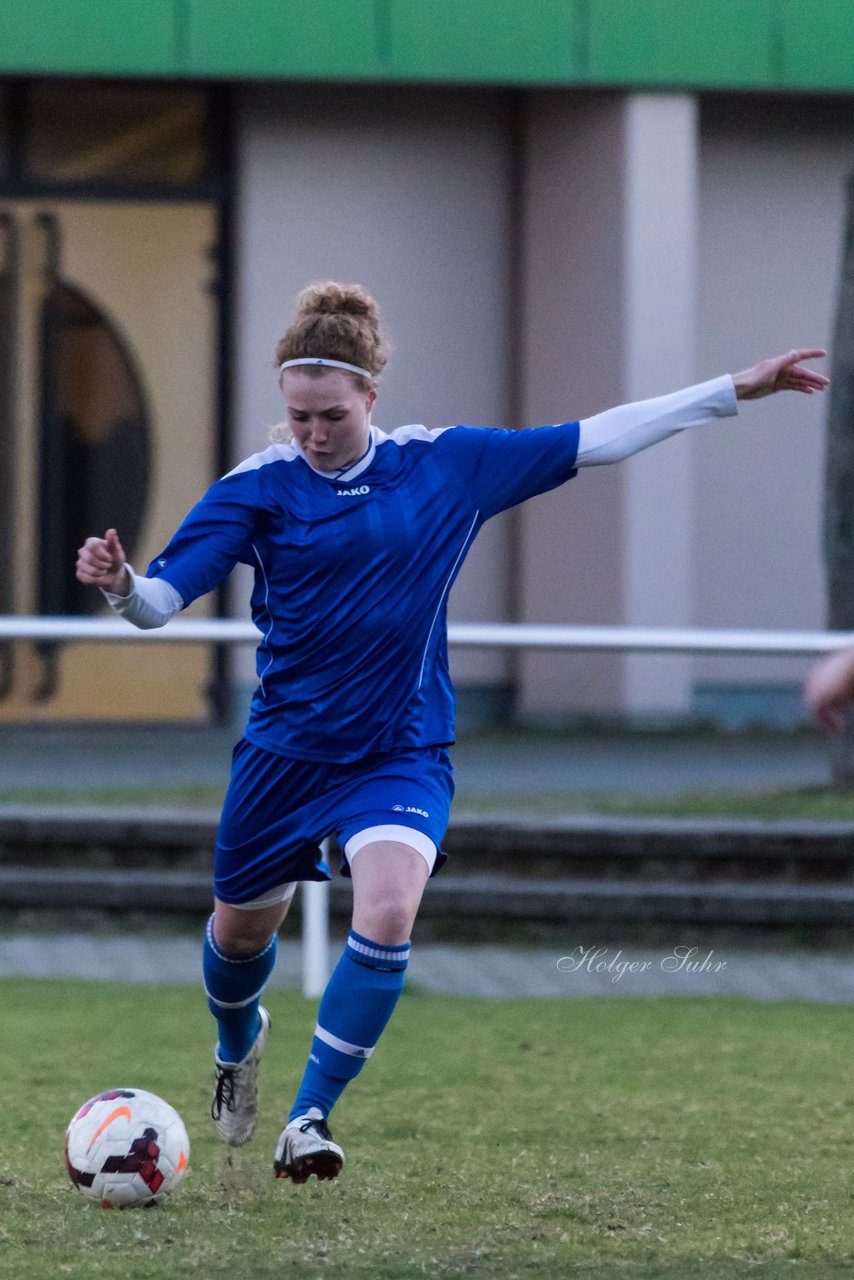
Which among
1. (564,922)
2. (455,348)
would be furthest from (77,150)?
(564,922)

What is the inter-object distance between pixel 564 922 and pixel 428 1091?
8.67 ft

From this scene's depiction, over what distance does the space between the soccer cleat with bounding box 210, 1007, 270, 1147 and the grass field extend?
0.07 metres

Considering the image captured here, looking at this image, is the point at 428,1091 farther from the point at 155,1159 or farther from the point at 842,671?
the point at 842,671

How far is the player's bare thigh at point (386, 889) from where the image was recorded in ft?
14.9

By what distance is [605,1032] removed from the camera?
7.19 metres

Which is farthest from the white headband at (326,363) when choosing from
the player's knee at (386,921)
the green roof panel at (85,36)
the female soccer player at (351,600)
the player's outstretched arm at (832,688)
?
the green roof panel at (85,36)

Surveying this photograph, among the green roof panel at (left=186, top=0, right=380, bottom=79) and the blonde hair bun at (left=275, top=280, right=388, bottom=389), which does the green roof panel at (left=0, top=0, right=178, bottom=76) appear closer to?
the green roof panel at (left=186, top=0, right=380, bottom=79)

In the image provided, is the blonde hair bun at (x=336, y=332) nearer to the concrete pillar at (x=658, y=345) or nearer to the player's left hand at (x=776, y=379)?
the player's left hand at (x=776, y=379)

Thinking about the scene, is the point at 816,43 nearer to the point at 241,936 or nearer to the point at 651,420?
the point at 651,420

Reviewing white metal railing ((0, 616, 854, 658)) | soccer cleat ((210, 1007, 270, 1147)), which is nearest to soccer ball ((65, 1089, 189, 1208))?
soccer cleat ((210, 1007, 270, 1147))

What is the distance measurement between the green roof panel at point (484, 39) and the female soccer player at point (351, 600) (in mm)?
8189

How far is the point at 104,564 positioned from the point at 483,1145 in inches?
75.8

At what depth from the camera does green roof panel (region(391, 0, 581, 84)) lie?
12.8 m

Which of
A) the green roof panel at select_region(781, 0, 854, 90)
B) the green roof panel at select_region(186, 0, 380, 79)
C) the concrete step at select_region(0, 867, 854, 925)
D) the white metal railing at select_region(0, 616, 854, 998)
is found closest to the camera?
the white metal railing at select_region(0, 616, 854, 998)
